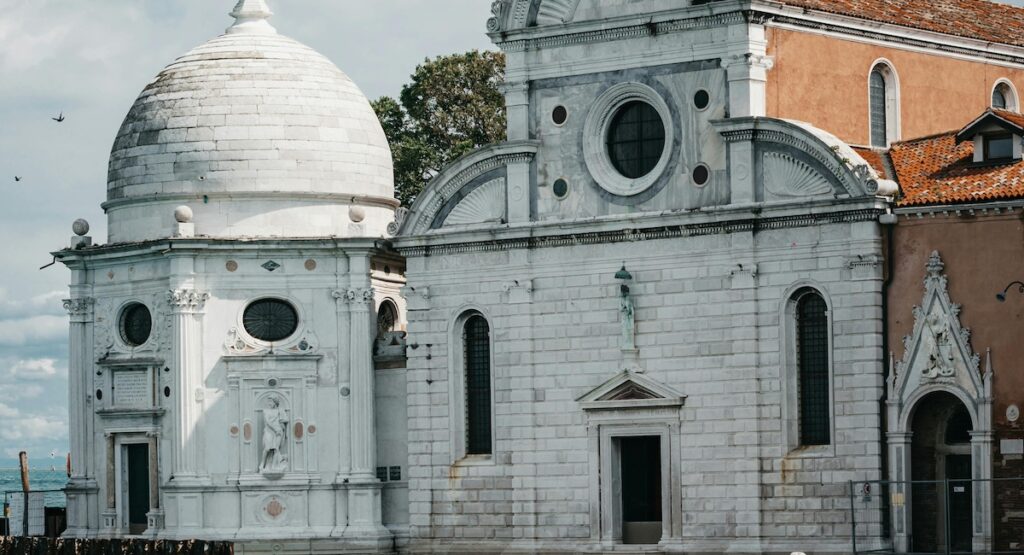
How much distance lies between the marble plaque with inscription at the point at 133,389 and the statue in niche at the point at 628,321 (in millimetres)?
12520

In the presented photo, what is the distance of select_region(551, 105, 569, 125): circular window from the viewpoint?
54.3 m

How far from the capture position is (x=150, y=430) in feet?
191

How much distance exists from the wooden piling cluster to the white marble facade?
3.92m

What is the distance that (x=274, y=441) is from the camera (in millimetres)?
57375

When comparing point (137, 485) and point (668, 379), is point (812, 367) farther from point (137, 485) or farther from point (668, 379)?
point (137, 485)

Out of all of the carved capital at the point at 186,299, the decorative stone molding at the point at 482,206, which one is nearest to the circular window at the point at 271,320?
the carved capital at the point at 186,299

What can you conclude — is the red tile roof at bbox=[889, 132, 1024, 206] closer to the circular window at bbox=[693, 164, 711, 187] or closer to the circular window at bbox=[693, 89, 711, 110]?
the circular window at bbox=[693, 164, 711, 187]

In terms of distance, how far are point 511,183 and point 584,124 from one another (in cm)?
224

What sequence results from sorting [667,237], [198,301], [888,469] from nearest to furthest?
[888,469]
[667,237]
[198,301]

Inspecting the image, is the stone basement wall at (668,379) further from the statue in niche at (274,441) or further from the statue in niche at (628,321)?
the statue in niche at (274,441)

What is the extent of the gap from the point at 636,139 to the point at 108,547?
14524 millimetres

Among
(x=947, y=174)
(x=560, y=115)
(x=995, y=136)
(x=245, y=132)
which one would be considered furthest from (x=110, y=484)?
(x=995, y=136)

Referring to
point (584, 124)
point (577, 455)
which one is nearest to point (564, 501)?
point (577, 455)

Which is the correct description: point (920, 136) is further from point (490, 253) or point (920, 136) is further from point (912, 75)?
point (490, 253)
